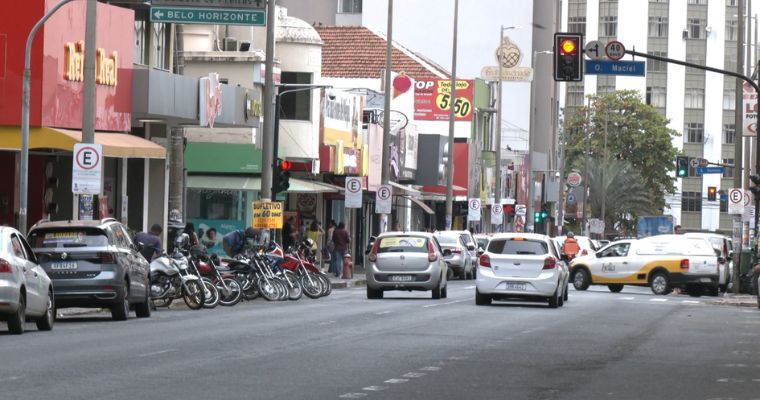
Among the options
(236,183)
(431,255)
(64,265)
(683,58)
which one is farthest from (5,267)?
(683,58)

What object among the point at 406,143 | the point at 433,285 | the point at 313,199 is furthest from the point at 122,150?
the point at 406,143

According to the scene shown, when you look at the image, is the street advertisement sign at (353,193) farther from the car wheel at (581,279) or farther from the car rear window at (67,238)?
the car rear window at (67,238)

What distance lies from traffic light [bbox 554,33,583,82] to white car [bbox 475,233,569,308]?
3437 mm

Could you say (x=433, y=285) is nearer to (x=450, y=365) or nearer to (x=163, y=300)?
(x=163, y=300)

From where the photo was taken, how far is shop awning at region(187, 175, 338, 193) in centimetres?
5425

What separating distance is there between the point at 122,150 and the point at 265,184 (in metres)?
7.37

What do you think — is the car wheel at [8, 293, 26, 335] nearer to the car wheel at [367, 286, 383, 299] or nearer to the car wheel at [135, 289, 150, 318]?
the car wheel at [135, 289, 150, 318]

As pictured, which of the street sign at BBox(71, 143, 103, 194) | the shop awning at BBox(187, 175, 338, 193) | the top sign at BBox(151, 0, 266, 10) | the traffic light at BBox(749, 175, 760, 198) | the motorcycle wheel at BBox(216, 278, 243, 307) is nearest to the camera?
the street sign at BBox(71, 143, 103, 194)

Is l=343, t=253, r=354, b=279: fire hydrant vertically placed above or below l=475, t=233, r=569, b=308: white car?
below

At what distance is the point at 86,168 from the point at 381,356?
12.0 m

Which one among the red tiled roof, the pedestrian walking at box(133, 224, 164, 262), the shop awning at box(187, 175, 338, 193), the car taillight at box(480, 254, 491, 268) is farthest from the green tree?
the pedestrian walking at box(133, 224, 164, 262)

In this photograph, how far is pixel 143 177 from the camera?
45.9 m

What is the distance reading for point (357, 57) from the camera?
84.6 meters

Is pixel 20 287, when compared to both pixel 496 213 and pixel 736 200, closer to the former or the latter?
pixel 736 200
